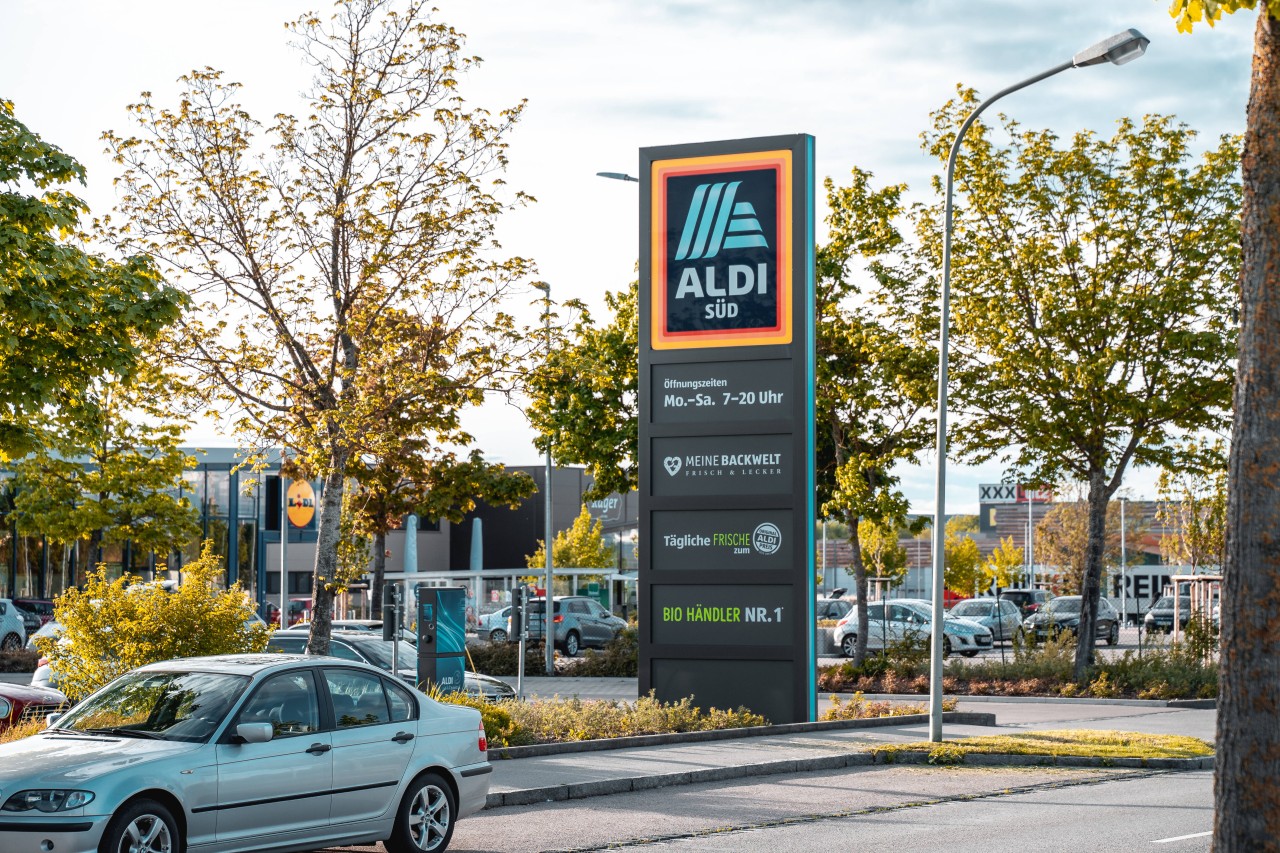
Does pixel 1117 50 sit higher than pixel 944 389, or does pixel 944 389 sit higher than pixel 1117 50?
pixel 1117 50

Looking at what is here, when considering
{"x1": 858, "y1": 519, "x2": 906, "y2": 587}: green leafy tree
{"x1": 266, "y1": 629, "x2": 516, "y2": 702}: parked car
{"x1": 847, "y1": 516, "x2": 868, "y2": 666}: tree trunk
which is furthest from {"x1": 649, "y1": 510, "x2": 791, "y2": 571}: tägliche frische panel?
{"x1": 858, "y1": 519, "x2": 906, "y2": 587}: green leafy tree

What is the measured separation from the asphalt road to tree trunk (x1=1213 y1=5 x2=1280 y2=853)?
5.75 meters

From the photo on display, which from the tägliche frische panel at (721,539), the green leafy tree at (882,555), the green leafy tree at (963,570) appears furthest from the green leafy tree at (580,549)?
the tägliche frische panel at (721,539)

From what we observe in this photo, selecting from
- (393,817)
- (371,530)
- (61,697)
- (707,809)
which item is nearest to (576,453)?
(371,530)

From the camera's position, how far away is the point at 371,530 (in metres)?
36.8

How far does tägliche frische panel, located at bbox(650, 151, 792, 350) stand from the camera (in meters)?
20.5

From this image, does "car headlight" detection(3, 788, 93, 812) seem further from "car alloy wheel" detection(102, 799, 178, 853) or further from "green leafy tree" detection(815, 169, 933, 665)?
"green leafy tree" detection(815, 169, 933, 665)

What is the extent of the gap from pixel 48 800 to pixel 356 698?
236 centimetres

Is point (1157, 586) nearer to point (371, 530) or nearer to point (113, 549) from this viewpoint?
point (371, 530)

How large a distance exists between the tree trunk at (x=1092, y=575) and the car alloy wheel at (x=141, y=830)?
71.8 ft

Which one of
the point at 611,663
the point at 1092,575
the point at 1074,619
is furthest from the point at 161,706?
the point at 1074,619

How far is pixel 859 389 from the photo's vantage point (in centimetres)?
3044

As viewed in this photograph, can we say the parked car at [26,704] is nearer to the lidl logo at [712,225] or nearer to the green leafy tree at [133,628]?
the green leafy tree at [133,628]

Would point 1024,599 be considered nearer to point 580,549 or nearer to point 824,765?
point 580,549
